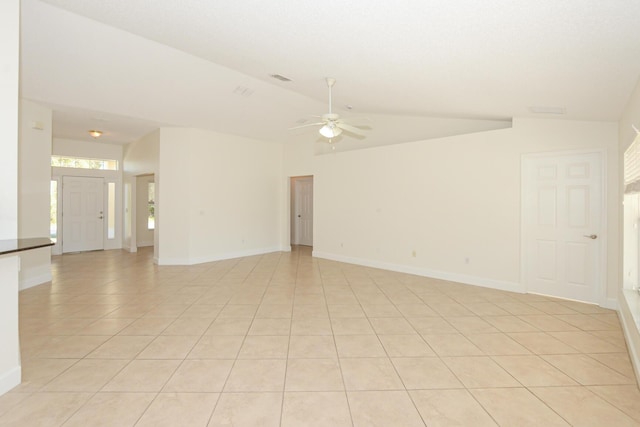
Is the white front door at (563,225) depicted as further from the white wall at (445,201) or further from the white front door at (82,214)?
the white front door at (82,214)

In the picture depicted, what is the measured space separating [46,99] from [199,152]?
260 centimetres

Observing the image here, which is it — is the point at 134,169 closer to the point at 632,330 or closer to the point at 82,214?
the point at 82,214

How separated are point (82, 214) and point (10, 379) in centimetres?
757

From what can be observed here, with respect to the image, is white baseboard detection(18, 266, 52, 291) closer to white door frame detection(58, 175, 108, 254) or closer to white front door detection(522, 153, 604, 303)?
white door frame detection(58, 175, 108, 254)

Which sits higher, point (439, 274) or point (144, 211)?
point (144, 211)

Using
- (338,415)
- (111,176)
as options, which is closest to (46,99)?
(111,176)

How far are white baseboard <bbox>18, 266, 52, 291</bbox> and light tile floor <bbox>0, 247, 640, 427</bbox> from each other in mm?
301

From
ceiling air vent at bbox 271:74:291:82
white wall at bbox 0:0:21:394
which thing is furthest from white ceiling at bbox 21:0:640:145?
white wall at bbox 0:0:21:394

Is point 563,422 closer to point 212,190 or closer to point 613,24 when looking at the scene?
point 613,24

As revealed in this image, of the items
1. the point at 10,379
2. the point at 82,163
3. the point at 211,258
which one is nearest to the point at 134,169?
the point at 82,163

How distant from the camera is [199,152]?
6934mm

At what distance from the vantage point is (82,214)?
8484 millimetres

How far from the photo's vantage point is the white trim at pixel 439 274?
4961 millimetres

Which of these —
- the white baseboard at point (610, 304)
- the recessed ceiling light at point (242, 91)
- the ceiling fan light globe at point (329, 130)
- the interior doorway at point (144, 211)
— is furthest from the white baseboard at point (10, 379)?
the interior doorway at point (144, 211)
